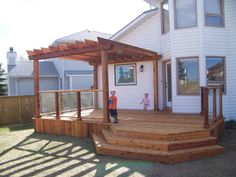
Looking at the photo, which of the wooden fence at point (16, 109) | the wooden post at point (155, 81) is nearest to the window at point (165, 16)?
the wooden post at point (155, 81)

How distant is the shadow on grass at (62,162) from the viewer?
230 inches

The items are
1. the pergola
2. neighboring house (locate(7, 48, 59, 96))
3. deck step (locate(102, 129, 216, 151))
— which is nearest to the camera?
deck step (locate(102, 129, 216, 151))

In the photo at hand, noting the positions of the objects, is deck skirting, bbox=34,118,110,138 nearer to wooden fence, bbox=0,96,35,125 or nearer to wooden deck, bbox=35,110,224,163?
wooden deck, bbox=35,110,224,163

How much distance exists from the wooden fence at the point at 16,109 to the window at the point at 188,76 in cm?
839

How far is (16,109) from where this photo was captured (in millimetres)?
14398

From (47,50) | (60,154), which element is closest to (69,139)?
(60,154)

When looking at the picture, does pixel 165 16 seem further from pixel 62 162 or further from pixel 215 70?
pixel 62 162

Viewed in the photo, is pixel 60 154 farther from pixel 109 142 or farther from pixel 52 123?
pixel 52 123

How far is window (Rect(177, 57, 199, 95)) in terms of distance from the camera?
10.2m

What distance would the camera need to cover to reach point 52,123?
10.4m

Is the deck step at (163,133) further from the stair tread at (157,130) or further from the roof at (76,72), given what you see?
the roof at (76,72)

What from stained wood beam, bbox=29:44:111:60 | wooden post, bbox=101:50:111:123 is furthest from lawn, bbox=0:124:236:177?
stained wood beam, bbox=29:44:111:60

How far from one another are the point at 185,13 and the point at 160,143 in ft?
19.3

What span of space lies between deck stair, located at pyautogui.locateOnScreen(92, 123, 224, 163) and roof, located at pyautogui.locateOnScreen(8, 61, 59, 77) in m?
15.4
